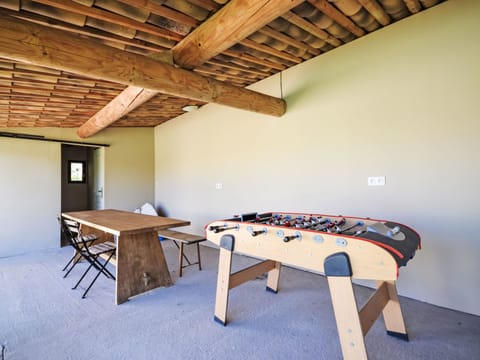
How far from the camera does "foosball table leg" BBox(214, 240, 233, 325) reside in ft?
7.22

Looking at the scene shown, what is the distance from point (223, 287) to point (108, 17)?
2328 mm

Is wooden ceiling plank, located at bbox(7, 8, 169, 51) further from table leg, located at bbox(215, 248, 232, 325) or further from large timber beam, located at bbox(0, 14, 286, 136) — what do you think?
table leg, located at bbox(215, 248, 232, 325)

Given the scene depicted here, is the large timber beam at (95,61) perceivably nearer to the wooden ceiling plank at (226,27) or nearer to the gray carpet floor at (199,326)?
the wooden ceiling plank at (226,27)

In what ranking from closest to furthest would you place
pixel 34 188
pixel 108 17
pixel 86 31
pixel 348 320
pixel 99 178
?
pixel 348 320
pixel 108 17
pixel 86 31
pixel 34 188
pixel 99 178

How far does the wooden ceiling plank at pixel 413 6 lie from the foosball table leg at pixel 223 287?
278 cm

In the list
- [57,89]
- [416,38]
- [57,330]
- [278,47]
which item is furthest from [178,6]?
[57,330]

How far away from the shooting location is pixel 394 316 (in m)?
1.98

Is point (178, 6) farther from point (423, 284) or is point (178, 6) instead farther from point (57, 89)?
point (423, 284)

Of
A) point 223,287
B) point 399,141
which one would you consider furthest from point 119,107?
point 399,141

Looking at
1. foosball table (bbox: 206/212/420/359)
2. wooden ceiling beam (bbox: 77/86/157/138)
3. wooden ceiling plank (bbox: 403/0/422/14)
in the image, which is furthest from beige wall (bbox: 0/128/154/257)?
wooden ceiling plank (bbox: 403/0/422/14)

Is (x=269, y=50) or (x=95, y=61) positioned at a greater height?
(x=269, y=50)

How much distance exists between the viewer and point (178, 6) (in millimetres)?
1981

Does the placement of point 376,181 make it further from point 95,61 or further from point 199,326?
point 95,61

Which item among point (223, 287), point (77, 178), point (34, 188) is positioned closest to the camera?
point (223, 287)
